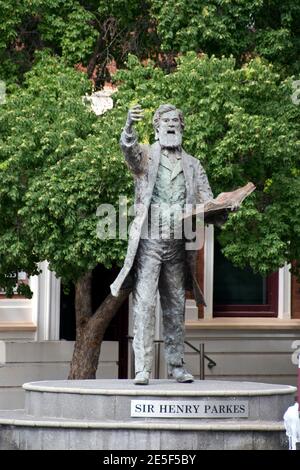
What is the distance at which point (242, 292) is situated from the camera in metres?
33.2

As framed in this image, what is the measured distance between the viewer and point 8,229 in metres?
24.9

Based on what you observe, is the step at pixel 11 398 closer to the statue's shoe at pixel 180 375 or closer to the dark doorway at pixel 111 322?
the dark doorway at pixel 111 322

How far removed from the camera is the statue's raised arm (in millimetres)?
18203

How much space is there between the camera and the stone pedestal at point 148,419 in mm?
17516

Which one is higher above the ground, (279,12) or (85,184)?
(279,12)

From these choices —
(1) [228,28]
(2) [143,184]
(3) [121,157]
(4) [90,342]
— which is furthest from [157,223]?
(4) [90,342]

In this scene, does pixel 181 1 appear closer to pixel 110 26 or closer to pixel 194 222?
pixel 110 26

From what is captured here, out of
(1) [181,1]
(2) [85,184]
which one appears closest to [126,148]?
(2) [85,184]

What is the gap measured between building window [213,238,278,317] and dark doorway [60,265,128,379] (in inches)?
73.2

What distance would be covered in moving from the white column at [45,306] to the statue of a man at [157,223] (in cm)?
1176

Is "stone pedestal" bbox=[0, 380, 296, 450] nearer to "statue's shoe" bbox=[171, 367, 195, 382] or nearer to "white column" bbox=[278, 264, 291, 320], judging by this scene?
"statue's shoe" bbox=[171, 367, 195, 382]

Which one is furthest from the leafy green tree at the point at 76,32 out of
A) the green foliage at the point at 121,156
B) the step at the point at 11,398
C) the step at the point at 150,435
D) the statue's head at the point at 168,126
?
the step at the point at 150,435

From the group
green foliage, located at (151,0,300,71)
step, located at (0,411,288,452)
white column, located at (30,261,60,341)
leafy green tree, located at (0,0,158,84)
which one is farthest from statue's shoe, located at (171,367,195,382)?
white column, located at (30,261,60,341)

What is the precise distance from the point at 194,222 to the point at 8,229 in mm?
6678
